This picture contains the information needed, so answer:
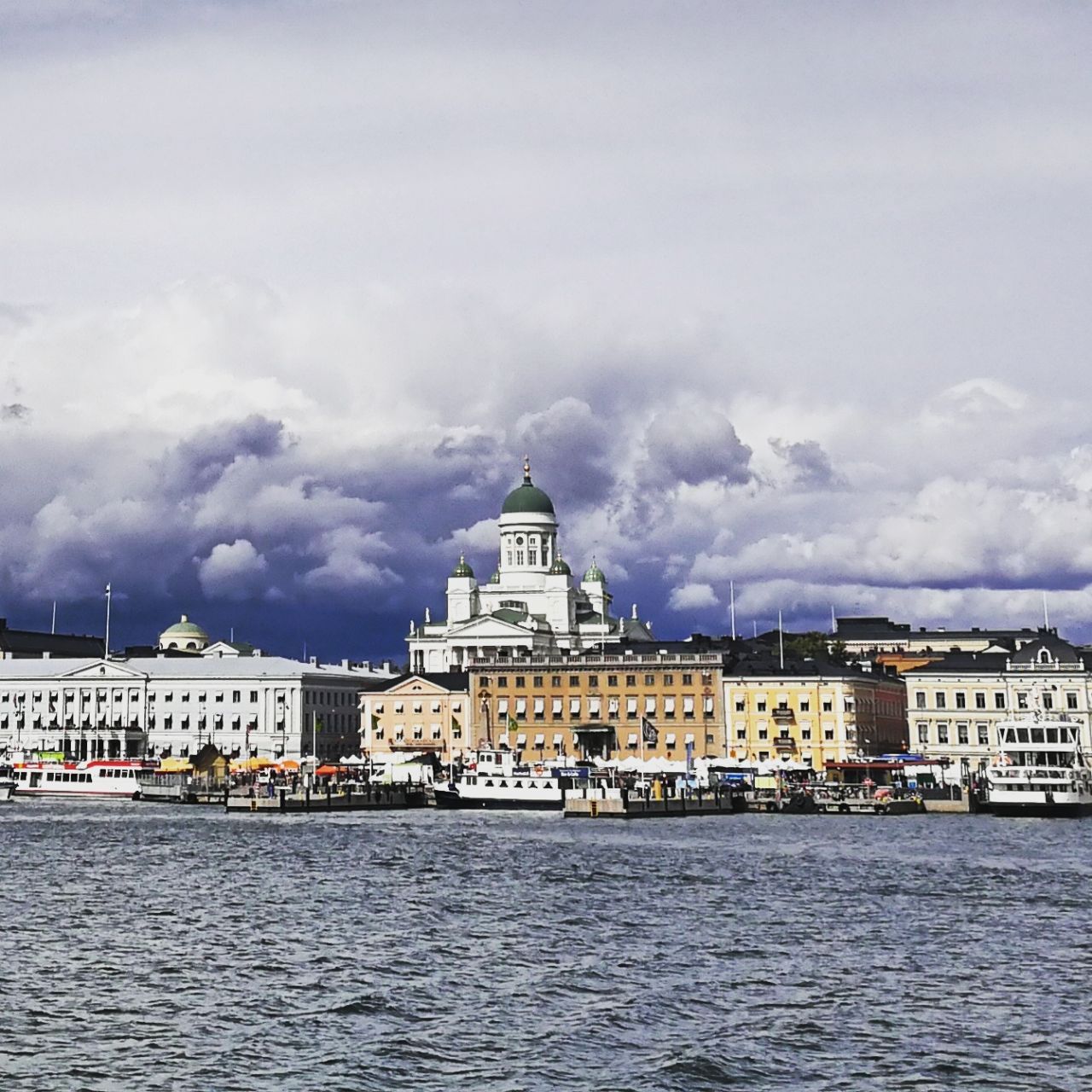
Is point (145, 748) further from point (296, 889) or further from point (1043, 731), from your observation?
point (296, 889)

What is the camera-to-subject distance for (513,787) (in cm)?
11831

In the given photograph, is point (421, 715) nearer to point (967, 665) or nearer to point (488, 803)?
point (967, 665)

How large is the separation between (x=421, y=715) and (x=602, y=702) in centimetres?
2004

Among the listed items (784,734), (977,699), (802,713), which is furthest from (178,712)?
(977,699)

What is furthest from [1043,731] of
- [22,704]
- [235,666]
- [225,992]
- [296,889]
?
[22,704]

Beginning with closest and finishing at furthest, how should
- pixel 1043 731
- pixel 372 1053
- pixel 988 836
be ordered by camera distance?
1. pixel 372 1053
2. pixel 988 836
3. pixel 1043 731

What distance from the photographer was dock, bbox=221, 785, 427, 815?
379 feet

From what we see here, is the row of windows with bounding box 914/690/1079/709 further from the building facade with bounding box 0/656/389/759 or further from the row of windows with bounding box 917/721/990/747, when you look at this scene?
the building facade with bounding box 0/656/389/759

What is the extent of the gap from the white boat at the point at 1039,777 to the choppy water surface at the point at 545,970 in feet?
86.8

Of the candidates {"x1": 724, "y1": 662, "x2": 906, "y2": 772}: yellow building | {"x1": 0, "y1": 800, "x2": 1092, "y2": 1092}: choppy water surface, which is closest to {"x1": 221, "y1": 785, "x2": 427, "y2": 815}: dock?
{"x1": 0, "y1": 800, "x2": 1092, "y2": 1092}: choppy water surface

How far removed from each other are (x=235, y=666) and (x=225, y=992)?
531 ft

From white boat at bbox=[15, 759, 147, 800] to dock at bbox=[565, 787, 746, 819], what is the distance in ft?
139

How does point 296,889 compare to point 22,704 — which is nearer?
point 296,889

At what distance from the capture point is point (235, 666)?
198m
